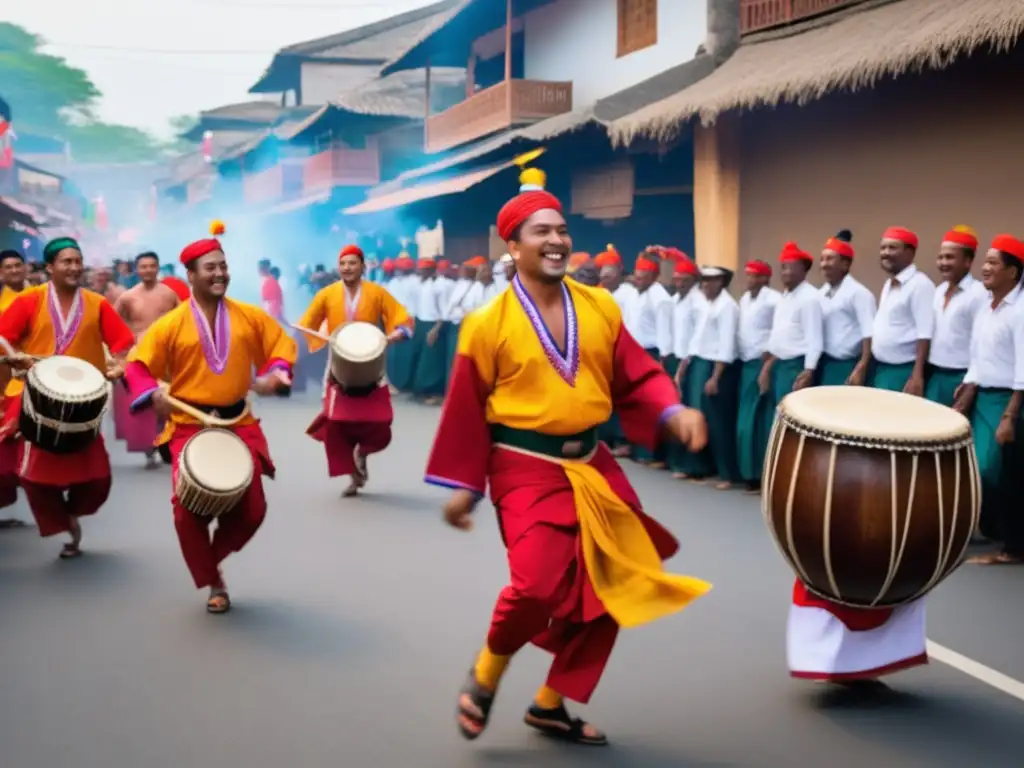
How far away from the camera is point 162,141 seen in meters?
102

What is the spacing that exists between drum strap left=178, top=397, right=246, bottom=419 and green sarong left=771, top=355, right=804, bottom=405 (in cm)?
447

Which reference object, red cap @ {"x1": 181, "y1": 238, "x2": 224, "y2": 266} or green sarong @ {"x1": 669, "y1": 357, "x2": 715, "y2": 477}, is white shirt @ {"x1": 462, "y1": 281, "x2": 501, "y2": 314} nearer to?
green sarong @ {"x1": 669, "y1": 357, "x2": 715, "y2": 477}

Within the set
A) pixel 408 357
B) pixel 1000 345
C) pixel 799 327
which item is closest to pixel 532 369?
pixel 1000 345

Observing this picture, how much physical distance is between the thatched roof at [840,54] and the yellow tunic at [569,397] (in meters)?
6.27

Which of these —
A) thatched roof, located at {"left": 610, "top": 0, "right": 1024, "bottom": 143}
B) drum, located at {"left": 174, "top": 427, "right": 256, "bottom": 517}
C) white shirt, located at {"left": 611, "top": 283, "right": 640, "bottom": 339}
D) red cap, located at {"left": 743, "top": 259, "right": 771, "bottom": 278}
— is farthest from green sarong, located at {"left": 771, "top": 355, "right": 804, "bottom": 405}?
drum, located at {"left": 174, "top": 427, "right": 256, "bottom": 517}

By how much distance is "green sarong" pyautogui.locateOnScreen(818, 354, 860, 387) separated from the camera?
9523 millimetres

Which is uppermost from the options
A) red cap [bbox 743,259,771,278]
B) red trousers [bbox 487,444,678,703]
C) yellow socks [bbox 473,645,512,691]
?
red cap [bbox 743,259,771,278]

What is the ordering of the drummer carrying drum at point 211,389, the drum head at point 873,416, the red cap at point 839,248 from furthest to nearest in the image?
1. the red cap at point 839,248
2. the drummer carrying drum at point 211,389
3. the drum head at point 873,416

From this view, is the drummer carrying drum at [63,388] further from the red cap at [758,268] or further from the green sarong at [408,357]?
the green sarong at [408,357]

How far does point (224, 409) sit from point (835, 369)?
4.67m

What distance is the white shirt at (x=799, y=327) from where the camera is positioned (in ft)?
31.3

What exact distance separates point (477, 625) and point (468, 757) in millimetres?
1732

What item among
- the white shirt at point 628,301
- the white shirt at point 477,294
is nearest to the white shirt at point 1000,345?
the white shirt at point 628,301

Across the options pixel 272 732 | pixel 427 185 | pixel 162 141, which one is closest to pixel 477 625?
pixel 272 732
